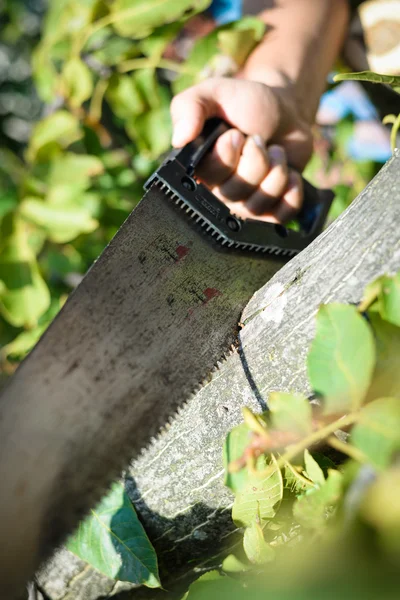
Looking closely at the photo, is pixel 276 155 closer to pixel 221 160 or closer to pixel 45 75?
pixel 221 160

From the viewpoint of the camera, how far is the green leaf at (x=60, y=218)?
184 centimetres

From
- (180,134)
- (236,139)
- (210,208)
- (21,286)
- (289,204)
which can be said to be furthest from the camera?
(21,286)

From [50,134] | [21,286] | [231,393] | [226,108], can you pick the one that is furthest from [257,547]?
[50,134]

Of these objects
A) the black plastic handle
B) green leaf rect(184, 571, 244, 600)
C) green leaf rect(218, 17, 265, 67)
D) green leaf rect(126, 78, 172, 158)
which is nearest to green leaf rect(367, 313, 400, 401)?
green leaf rect(184, 571, 244, 600)

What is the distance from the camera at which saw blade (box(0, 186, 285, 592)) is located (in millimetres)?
959

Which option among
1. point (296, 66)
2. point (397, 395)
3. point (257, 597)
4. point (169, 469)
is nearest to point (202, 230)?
point (169, 469)

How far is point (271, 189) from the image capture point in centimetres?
152

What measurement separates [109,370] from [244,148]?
0.75m

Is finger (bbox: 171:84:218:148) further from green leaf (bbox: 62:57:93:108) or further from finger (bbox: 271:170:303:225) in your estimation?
green leaf (bbox: 62:57:93:108)

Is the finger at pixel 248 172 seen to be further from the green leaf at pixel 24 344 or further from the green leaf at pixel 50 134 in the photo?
the green leaf at pixel 24 344

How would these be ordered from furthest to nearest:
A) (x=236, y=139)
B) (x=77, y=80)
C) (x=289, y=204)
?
(x=77, y=80), (x=289, y=204), (x=236, y=139)

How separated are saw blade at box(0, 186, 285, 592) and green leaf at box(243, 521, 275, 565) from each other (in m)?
0.30

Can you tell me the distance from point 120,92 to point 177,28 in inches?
12.2

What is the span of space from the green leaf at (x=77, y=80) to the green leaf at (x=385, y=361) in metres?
1.65
